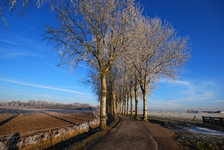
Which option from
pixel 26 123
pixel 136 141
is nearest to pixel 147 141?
pixel 136 141

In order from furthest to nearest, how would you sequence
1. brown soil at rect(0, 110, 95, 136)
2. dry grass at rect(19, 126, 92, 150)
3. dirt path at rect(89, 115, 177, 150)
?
brown soil at rect(0, 110, 95, 136) < dry grass at rect(19, 126, 92, 150) < dirt path at rect(89, 115, 177, 150)

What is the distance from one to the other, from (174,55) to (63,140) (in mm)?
16610

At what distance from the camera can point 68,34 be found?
30.5ft

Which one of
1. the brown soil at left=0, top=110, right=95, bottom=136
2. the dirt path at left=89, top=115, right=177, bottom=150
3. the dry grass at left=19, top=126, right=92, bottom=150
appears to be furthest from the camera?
the brown soil at left=0, top=110, right=95, bottom=136

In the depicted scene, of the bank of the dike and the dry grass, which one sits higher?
the bank of the dike

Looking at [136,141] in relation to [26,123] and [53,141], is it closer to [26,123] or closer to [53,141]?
[53,141]

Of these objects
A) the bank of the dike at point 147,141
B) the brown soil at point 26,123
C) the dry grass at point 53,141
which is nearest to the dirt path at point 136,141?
the bank of the dike at point 147,141

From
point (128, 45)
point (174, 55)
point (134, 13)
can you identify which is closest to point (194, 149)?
point (128, 45)

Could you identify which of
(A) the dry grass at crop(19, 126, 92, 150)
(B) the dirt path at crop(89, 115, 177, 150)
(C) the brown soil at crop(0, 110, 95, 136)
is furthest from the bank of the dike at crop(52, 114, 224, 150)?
(C) the brown soil at crop(0, 110, 95, 136)

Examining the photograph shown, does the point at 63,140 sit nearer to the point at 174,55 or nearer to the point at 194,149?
the point at 194,149

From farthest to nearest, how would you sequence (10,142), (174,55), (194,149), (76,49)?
1. (174,55)
2. (76,49)
3. (10,142)
4. (194,149)

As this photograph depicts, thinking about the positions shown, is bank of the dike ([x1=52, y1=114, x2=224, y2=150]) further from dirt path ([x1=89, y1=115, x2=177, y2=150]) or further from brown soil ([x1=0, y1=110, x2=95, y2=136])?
brown soil ([x1=0, y1=110, x2=95, y2=136])

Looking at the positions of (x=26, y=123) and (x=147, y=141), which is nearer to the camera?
(x=147, y=141)

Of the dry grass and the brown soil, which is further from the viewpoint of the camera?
the brown soil
